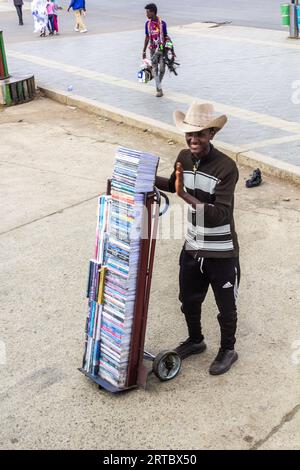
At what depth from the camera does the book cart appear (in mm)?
3955

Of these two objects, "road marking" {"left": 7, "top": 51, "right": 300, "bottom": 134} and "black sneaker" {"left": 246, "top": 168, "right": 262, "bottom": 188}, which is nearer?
"black sneaker" {"left": 246, "top": 168, "right": 262, "bottom": 188}

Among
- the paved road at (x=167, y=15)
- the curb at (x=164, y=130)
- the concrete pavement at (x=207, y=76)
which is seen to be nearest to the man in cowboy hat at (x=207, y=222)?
the curb at (x=164, y=130)

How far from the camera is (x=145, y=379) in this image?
423 cm

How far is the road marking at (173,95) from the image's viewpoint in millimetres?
9914

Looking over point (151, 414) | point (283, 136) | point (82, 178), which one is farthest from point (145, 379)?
point (283, 136)

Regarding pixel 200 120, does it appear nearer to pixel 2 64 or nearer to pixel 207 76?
pixel 2 64

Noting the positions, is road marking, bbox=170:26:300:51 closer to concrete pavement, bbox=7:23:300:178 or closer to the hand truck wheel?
concrete pavement, bbox=7:23:300:178

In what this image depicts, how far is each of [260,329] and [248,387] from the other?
0.74m

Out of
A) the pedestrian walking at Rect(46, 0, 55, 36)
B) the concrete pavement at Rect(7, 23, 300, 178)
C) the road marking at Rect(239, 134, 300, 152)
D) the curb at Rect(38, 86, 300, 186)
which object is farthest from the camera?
the pedestrian walking at Rect(46, 0, 55, 36)

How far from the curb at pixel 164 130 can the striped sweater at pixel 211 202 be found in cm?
392

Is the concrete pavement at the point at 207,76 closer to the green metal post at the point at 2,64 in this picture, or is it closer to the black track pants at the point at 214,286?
the green metal post at the point at 2,64

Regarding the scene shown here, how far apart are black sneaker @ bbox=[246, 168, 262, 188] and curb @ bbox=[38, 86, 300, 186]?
0.30 m

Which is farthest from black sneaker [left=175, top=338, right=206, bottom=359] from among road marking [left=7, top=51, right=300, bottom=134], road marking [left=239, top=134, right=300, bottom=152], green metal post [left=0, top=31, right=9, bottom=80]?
green metal post [left=0, top=31, right=9, bottom=80]
